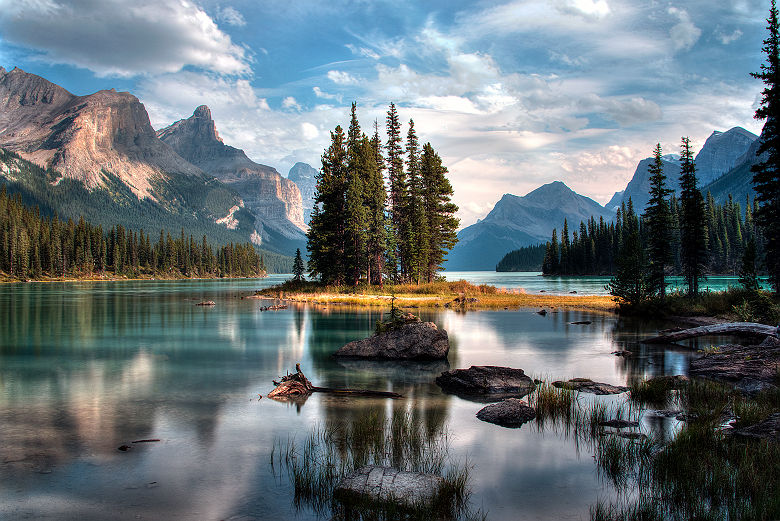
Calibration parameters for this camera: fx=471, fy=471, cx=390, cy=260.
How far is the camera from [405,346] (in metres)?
20.9

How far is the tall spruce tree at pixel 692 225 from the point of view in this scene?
4019 cm

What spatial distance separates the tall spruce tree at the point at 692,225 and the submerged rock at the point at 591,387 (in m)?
30.8

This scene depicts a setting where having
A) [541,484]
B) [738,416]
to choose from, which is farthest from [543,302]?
[541,484]

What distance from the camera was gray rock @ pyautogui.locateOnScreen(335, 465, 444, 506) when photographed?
6977 millimetres

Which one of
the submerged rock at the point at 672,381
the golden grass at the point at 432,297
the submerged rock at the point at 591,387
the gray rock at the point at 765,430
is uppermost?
the golden grass at the point at 432,297

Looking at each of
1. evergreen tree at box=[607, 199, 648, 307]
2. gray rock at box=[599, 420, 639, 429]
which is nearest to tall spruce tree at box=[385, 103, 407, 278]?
evergreen tree at box=[607, 199, 648, 307]

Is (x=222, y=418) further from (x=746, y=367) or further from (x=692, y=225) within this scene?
(x=692, y=225)

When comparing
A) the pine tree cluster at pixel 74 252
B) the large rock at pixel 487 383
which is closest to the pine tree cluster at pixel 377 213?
the large rock at pixel 487 383

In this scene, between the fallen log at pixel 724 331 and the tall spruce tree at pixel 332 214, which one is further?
the tall spruce tree at pixel 332 214

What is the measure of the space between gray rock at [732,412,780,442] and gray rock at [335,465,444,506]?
6.56 meters

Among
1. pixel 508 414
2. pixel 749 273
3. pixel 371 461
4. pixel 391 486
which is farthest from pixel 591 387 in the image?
pixel 749 273

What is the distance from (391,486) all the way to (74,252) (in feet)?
554

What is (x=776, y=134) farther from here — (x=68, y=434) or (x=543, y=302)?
(x=68, y=434)

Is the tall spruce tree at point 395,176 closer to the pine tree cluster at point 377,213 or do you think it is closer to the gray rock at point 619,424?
the pine tree cluster at point 377,213
